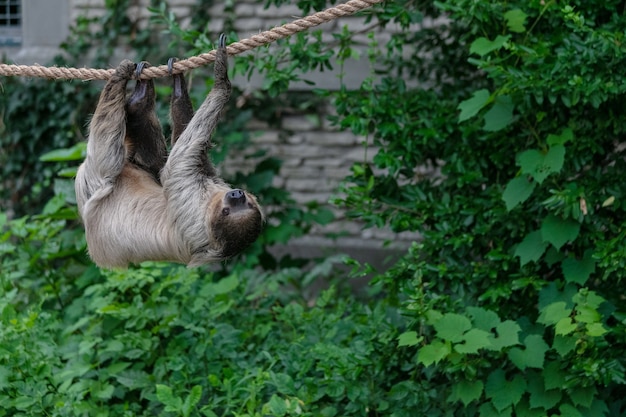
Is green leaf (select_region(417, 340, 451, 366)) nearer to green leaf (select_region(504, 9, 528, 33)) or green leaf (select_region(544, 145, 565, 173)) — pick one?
green leaf (select_region(544, 145, 565, 173))

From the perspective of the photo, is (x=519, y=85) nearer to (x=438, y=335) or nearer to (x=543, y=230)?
(x=543, y=230)

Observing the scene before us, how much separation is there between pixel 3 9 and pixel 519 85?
7135 millimetres

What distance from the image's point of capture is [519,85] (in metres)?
5.18

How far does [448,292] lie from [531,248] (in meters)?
0.71

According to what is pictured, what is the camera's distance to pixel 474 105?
5383mm

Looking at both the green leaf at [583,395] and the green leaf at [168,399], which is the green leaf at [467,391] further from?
the green leaf at [168,399]

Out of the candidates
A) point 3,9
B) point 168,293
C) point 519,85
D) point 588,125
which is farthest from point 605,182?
point 3,9

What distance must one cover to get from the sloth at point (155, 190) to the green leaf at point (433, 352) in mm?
1179

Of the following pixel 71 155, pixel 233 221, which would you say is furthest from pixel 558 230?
pixel 71 155

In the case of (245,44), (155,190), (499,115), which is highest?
(245,44)

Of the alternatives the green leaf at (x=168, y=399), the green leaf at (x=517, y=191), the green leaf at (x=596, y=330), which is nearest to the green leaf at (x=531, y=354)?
the green leaf at (x=596, y=330)

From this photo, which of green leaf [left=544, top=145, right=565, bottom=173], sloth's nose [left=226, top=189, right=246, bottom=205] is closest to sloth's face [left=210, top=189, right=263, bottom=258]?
sloth's nose [left=226, top=189, right=246, bottom=205]

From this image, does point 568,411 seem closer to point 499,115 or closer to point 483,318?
point 483,318

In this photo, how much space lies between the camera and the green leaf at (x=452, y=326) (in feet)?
16.7
